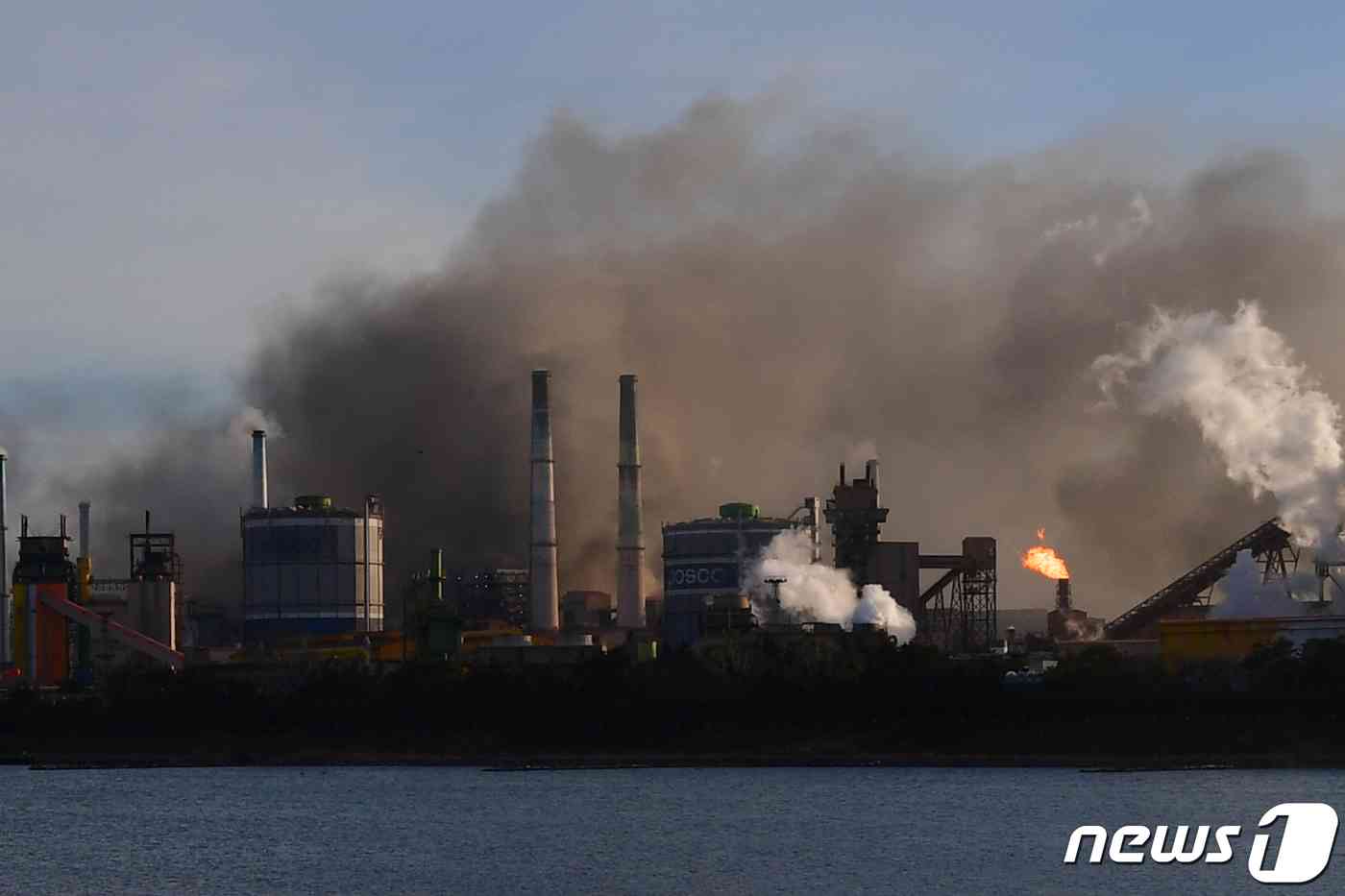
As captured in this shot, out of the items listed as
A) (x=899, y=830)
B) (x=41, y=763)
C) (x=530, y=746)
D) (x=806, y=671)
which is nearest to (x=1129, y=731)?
(x=806, y=671)

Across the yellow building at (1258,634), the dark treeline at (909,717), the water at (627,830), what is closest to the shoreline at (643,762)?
the dark treeline at (909,717)

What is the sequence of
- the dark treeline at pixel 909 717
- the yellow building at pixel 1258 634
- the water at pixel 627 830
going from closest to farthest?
the water at pixel 627 830, the dark treeline at pixel 909 717, the yellow building at pixel 1258 634

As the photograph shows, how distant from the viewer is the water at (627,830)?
103 meters

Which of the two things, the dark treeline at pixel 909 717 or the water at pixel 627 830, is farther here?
the dark treeline at pixel 909 717

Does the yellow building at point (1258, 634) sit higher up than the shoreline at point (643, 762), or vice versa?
the yellow building at point (1258, 634)

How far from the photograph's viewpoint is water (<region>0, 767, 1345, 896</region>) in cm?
10269

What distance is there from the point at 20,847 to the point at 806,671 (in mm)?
85125

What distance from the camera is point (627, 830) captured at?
401 ft

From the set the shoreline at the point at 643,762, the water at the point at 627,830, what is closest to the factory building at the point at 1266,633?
the shoreline at the point at 643,762

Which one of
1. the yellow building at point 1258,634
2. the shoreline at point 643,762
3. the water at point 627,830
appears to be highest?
the yellow building at point 1258,634

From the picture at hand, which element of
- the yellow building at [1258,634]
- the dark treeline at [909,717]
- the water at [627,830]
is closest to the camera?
the water at [627,830]

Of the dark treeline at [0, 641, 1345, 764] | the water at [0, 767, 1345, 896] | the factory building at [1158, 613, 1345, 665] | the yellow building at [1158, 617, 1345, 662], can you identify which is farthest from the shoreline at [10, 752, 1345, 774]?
the yellow building at [1158, 617, 1345, 662]

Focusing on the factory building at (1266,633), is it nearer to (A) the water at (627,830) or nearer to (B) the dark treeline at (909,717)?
(B) the dark treeline at (909,717)

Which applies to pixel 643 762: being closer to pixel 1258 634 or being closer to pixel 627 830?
pixel 1258 634
